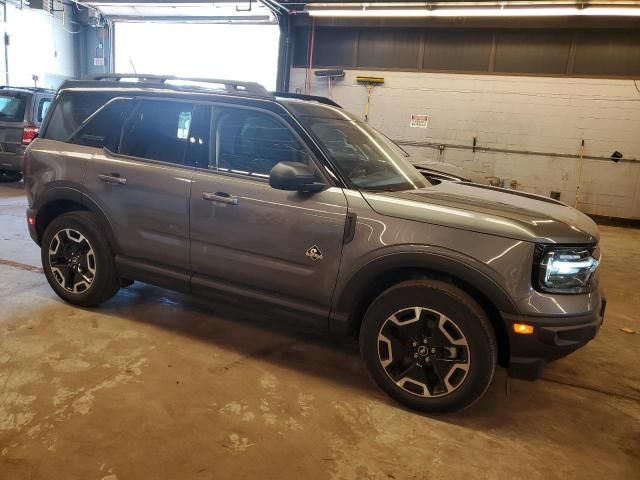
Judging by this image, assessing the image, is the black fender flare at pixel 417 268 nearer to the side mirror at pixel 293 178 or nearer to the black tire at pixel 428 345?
the black tire at pixel 428 345

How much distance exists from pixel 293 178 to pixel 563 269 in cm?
149

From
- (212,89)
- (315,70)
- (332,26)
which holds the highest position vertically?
(332,26)

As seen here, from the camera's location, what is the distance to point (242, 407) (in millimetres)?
2658

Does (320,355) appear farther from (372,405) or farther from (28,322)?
(28,322)

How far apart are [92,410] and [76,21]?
1553 centimetres

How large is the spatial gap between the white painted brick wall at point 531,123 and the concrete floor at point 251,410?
7.32 meters

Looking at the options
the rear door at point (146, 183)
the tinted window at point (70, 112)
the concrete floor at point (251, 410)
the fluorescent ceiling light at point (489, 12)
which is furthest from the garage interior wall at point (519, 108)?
the rear door at point (146, 183)

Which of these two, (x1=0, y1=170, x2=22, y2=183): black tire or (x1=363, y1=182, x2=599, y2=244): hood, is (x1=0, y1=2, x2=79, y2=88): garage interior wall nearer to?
(x1=0, y1=170, x2=22, y2=183): black tire

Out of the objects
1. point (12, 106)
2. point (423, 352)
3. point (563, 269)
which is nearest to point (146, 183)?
point (423, 352)

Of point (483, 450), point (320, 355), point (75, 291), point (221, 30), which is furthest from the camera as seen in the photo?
point (221, 30)

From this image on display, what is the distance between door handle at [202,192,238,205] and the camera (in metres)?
3.08

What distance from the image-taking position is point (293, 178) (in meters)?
2.74

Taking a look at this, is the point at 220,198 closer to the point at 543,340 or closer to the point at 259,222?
the point at 259,222

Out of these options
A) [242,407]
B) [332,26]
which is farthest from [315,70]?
[242,407]
